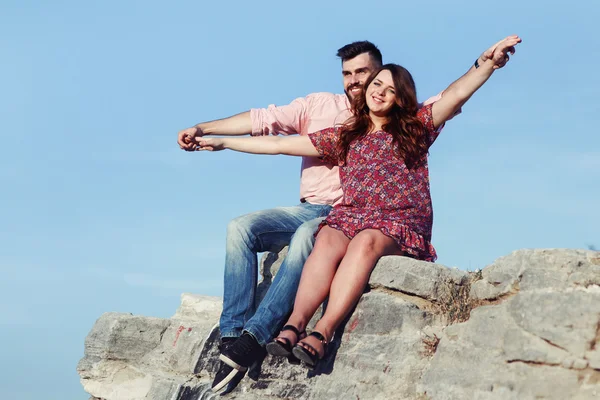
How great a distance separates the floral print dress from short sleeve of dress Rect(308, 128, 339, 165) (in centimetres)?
18

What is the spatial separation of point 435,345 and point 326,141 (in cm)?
172

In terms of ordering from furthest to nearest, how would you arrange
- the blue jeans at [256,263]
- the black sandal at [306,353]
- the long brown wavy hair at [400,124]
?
the long brown wavy hair at [400,124], the blue jeans at [256,263], the black sandal at [306,353]

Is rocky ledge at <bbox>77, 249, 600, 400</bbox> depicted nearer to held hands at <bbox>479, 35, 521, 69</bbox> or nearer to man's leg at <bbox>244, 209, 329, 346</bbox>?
man's leg at <bbox>244, 209, 329, 346</bbox>

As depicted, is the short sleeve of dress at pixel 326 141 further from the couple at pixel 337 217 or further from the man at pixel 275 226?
the man at pixel 275 226

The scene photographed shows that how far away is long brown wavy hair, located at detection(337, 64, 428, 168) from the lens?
18.4 feet

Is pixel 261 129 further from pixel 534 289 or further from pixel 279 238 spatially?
pixel 534 289

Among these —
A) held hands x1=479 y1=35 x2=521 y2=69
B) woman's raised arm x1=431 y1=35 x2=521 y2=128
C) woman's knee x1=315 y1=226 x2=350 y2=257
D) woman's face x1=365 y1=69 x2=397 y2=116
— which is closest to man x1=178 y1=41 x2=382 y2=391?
woman's knee x1=315 y1=226 x2=350 y2=257

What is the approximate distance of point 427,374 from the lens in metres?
4.81

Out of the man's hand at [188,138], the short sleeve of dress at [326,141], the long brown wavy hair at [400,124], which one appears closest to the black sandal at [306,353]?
the long brown wavy hair at [400,124]

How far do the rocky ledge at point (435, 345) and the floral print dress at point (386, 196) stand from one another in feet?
0.80

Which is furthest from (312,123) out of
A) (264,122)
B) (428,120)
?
(428,120)

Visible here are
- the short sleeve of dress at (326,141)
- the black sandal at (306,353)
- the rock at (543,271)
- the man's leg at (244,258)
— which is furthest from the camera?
the short sleeve of dress at (326,141)

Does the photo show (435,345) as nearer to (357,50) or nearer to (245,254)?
(245,254)

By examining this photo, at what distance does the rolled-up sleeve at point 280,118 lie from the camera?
655 cm
